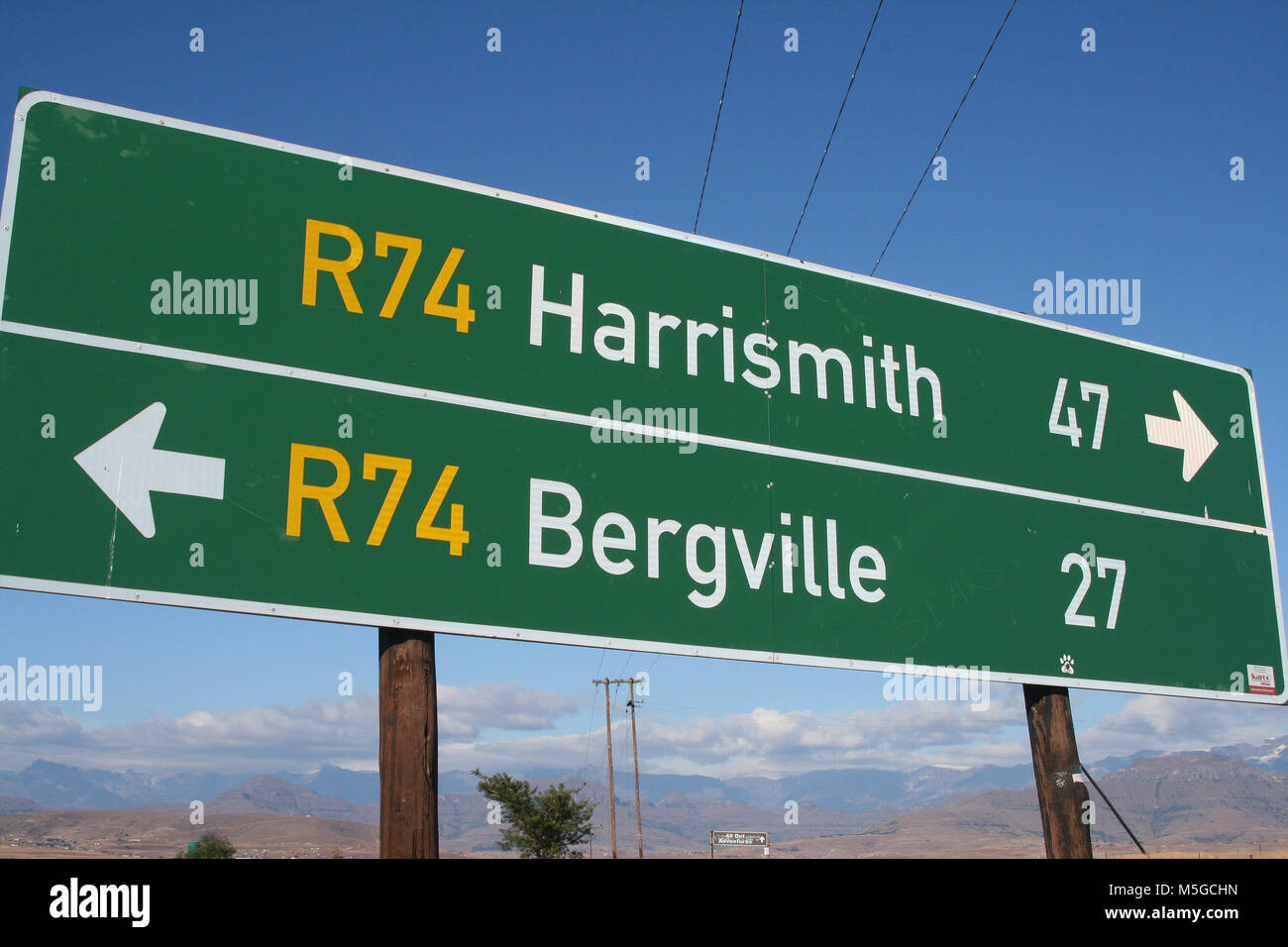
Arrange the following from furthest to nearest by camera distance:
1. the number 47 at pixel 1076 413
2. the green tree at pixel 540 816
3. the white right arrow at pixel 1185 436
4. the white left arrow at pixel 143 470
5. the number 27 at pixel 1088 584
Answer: the green tree at pixel 540 816 → the white right arrow at pixel 1185 436 → the number 47 at pixel 1076 413 → the number 27 at pixel 1088 584 → the white left arrow at pixel 143 470

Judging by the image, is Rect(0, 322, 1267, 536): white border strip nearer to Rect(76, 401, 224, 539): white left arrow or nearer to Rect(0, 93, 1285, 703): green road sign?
Rect(0, 93, 1285, 703): green road sign

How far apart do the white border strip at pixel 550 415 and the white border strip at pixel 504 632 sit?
981 millimetres

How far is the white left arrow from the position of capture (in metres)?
3.95

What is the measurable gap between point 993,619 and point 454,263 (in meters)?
3.52

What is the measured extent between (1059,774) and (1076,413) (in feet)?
7.38

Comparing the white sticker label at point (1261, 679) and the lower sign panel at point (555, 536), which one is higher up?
the lower sign panel at point (555, 536)

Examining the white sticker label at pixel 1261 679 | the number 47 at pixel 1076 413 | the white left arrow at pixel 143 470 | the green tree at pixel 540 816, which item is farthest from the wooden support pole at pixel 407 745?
Answer: the green tree at pixel 540 816

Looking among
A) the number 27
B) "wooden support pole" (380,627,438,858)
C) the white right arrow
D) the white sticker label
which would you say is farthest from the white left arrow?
the white sticker label

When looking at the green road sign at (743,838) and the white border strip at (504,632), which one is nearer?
the white border strip at (504,632)

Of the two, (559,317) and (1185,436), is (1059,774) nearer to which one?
(1185,436)

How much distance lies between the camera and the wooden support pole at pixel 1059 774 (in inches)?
241

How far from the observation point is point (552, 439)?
16.1 feet

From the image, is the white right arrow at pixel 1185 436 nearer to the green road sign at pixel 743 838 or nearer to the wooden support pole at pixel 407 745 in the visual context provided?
the wooden support pole at pixel 407 745
